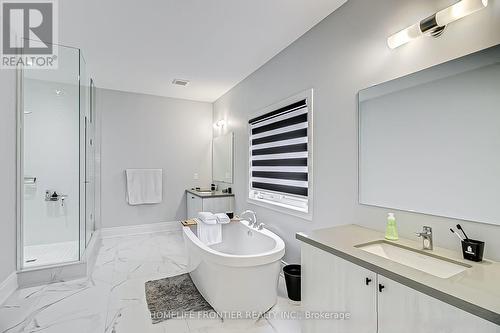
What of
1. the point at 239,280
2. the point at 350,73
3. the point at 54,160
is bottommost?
→ the point at 239,280

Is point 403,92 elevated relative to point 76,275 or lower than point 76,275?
elevated

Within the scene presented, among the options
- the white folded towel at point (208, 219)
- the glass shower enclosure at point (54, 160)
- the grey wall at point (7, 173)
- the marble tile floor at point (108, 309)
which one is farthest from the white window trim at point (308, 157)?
the grey wall at point (7, 173)

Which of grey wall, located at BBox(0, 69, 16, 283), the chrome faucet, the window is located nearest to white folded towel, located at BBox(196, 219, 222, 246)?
the window

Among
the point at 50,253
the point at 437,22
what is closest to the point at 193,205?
the point at 50,253

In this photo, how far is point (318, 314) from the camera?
1514 millimetres

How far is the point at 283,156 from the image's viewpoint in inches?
117

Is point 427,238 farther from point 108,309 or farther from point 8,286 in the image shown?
point 8,286

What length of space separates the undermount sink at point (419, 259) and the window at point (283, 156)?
942 millimetres

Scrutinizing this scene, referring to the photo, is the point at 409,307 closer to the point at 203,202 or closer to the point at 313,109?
the point at 313,109

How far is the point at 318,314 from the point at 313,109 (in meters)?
1.75

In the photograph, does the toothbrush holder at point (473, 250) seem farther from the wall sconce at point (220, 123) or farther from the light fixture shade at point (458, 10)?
the wall sconce at point (220, 123)

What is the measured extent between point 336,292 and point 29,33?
369cm

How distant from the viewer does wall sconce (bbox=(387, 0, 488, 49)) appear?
1220 millimetres

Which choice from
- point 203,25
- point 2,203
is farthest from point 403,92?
point 2,203
